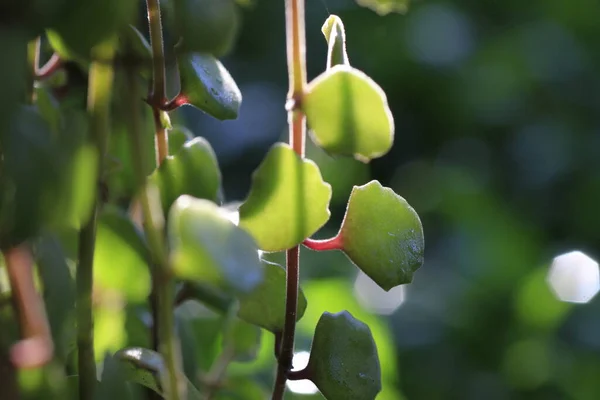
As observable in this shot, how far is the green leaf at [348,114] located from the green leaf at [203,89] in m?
0.03

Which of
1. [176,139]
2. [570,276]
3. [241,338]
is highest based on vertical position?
[176,139]

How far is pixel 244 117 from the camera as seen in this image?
1.29 metres

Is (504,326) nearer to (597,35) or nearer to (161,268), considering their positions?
(597,35)

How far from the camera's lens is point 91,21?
0.16m

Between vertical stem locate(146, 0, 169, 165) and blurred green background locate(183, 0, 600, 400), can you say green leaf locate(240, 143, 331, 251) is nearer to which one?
vertical stem locate(146, 0, 169, 165)

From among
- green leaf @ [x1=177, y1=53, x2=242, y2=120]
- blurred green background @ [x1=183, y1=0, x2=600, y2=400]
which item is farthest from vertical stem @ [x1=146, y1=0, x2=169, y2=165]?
blurred green background @ [x1=183, y1=0, x2=600, y2=400]

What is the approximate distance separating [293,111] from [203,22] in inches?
1.8

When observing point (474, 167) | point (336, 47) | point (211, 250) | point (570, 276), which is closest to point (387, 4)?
point (336, 47)

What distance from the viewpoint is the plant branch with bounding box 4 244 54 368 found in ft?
0.64

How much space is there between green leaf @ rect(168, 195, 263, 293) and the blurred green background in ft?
1.94

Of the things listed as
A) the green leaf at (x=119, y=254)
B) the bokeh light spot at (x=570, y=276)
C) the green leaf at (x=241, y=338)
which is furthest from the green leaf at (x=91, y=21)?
the bokeh light spot at (x=570, y=276)

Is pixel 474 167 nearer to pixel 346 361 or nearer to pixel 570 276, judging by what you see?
pixel 570 276

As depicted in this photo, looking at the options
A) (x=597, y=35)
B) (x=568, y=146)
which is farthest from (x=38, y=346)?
(x=597, y=35)

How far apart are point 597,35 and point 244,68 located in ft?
1.85
